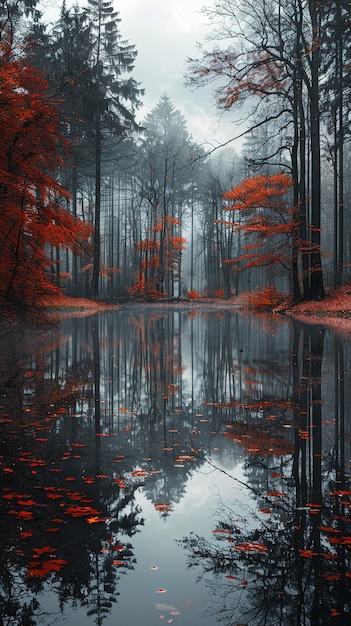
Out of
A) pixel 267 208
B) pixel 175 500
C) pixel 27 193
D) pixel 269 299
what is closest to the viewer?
pixel 175 500

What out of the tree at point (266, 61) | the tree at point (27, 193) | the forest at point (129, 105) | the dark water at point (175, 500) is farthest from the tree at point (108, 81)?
the dark water at point (175, 500)

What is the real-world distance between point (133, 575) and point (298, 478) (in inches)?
70.1

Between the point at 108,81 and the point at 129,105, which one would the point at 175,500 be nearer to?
the point at 108,81

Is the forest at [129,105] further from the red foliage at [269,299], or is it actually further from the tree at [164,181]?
the tree at [164,181]

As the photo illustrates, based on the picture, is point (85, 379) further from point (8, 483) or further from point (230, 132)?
→ point (230, 132)

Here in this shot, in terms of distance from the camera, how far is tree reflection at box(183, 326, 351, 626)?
2.45 meters

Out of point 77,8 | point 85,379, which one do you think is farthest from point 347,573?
point 77,8

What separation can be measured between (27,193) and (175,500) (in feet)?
38.0

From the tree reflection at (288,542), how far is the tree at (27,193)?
1018 centimetres

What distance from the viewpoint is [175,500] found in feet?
12.6

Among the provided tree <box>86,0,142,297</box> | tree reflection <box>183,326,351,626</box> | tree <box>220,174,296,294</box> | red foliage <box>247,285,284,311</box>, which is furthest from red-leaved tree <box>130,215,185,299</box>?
tree reflection <box>183,326,351,626</box>

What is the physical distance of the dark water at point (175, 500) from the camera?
8.27 feet

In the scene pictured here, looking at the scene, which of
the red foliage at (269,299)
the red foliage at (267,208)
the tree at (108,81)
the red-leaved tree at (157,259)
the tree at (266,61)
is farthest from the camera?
the red-leaved tree at (157,259)

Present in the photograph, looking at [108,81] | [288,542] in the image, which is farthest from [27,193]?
[108,81]
